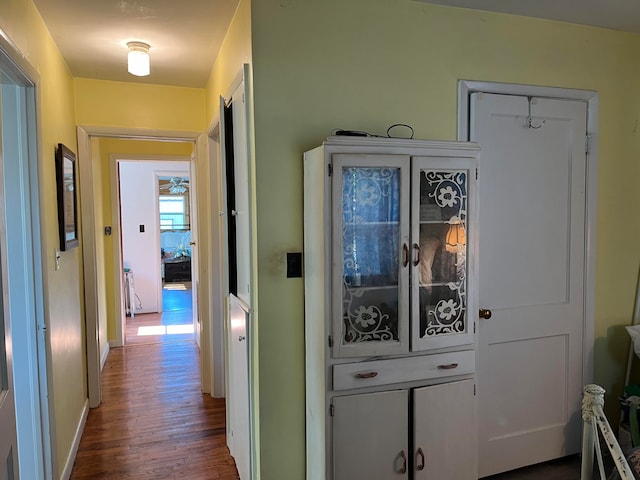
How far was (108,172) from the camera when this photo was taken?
511cm

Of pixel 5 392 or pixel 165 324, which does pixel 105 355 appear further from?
pixel 5 392

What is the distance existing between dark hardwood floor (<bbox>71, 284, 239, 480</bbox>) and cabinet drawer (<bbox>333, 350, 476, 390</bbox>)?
1.17 m

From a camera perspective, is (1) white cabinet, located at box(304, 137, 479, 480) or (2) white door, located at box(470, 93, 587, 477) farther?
(2) white door, located at box(470, 93, 587, 477)

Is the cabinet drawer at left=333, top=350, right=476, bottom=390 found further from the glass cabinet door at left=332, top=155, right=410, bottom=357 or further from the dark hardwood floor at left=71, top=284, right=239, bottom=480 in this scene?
the dark hardwood floor at left=71, top=284, right=239, bottom=480

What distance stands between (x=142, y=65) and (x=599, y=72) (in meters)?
2.54

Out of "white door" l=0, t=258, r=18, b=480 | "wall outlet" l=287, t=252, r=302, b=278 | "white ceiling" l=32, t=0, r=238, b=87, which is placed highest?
"white ceiling" l=32, t=0, r=238, b=87

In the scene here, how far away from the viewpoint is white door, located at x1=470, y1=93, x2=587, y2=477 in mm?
2414

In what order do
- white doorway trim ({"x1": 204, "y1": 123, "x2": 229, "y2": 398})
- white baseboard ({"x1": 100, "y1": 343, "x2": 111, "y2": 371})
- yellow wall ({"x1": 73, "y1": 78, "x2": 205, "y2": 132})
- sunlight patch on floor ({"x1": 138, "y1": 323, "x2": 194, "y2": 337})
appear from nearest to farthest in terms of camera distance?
yellow wall ({"x1": 73, "y1": 78, "x2": 205, "y2": 132})
white doorway trim ({"x1": 204, "y1": 123, "x2": 229, "y2": 398})
white baseboard ({"x1": 100, "y1": 343, "x2": 111, "y2": 371})
sunlight patch on floor ({"x1": 138, "y1": 323, "x2": 194, "y2": 337})

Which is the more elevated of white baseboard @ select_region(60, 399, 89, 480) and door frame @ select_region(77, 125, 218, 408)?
door frame @ select_region(77, 125, 218, 408)

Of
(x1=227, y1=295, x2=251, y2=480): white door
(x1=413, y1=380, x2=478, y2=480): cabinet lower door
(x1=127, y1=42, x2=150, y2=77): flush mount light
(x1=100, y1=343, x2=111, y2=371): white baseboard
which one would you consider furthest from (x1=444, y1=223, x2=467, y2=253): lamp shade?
(x1=100, y1=343, x2=111, y2=371): white baseboard

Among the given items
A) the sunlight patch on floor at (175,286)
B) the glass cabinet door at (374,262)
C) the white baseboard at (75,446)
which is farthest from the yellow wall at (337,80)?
the sunlight patch on floor at (175,286)

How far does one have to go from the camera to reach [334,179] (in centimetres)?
178

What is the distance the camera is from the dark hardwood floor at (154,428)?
2.65 meters

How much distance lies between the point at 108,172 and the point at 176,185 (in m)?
3.32
